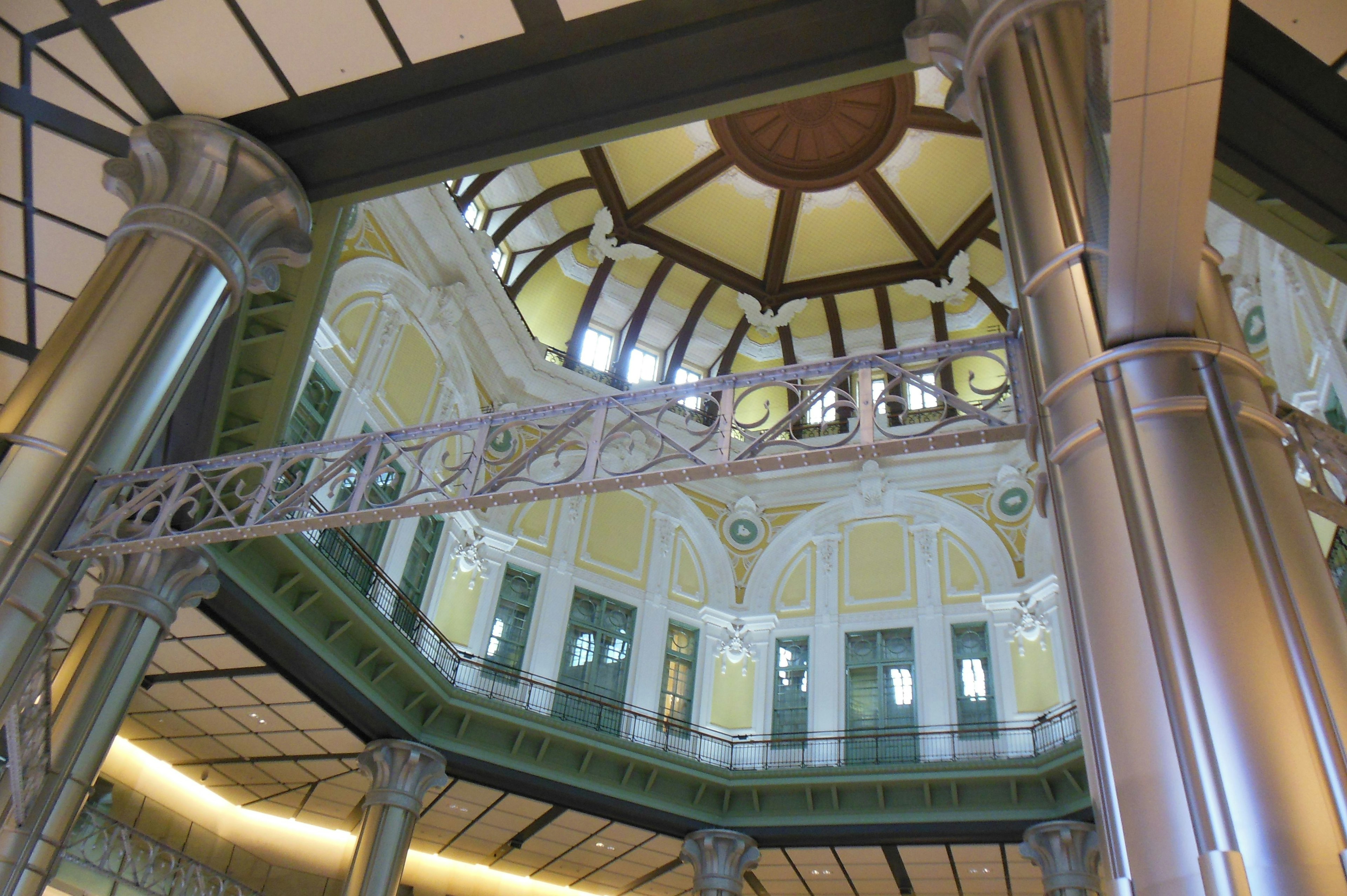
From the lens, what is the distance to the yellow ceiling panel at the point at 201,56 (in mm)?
6727

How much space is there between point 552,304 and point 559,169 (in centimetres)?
280

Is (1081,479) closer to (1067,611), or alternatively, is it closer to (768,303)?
(1067,611)

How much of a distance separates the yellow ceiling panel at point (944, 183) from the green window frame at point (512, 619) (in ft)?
35.7

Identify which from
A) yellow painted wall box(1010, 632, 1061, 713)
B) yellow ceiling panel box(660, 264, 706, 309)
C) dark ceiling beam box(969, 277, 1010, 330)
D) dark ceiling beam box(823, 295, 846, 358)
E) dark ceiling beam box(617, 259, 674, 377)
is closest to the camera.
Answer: yellow painted wall box(1010, 632, 1061, 713)

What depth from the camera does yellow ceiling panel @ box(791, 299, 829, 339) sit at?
22062 millimetres

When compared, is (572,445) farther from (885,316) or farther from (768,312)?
(885,316)

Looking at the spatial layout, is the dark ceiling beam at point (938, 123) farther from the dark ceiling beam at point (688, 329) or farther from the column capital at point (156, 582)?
the column capital at point (156, 582)

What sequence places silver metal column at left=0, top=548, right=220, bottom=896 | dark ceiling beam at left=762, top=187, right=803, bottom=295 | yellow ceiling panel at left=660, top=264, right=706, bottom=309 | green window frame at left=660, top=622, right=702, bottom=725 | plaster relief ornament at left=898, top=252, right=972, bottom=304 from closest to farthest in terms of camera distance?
silver metal column at left=0, top=548, right=220, bottom=896 < green window frame at left=660, top=622, right=702, bottom=725 < plaster relief ornament at left=898, top=252, right=972, bottom=304 < dark ceiling beam at left=762, top=187, right=803, bottom=295 < yellow ceiling panel at left=660, top=264, right=706, bottom=309

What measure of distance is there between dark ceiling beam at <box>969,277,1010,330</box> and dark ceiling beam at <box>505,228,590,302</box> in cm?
822

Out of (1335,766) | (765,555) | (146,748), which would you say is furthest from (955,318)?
(1335,766)

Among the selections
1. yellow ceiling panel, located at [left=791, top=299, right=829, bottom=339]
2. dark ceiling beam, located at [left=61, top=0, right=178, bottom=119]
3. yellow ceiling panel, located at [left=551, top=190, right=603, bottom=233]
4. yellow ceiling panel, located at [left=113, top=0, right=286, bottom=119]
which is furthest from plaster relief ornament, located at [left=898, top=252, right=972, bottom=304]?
dark ceiling beam, located at [left=61, top=0, right=178, bottom=119]

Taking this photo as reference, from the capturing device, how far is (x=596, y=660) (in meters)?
18.5

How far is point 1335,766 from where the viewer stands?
264 cm

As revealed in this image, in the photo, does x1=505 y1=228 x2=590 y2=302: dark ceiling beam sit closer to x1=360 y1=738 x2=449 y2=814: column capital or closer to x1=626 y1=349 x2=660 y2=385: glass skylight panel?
x1=626 y1=349 x2=660 y2=385: glass skylight panel
